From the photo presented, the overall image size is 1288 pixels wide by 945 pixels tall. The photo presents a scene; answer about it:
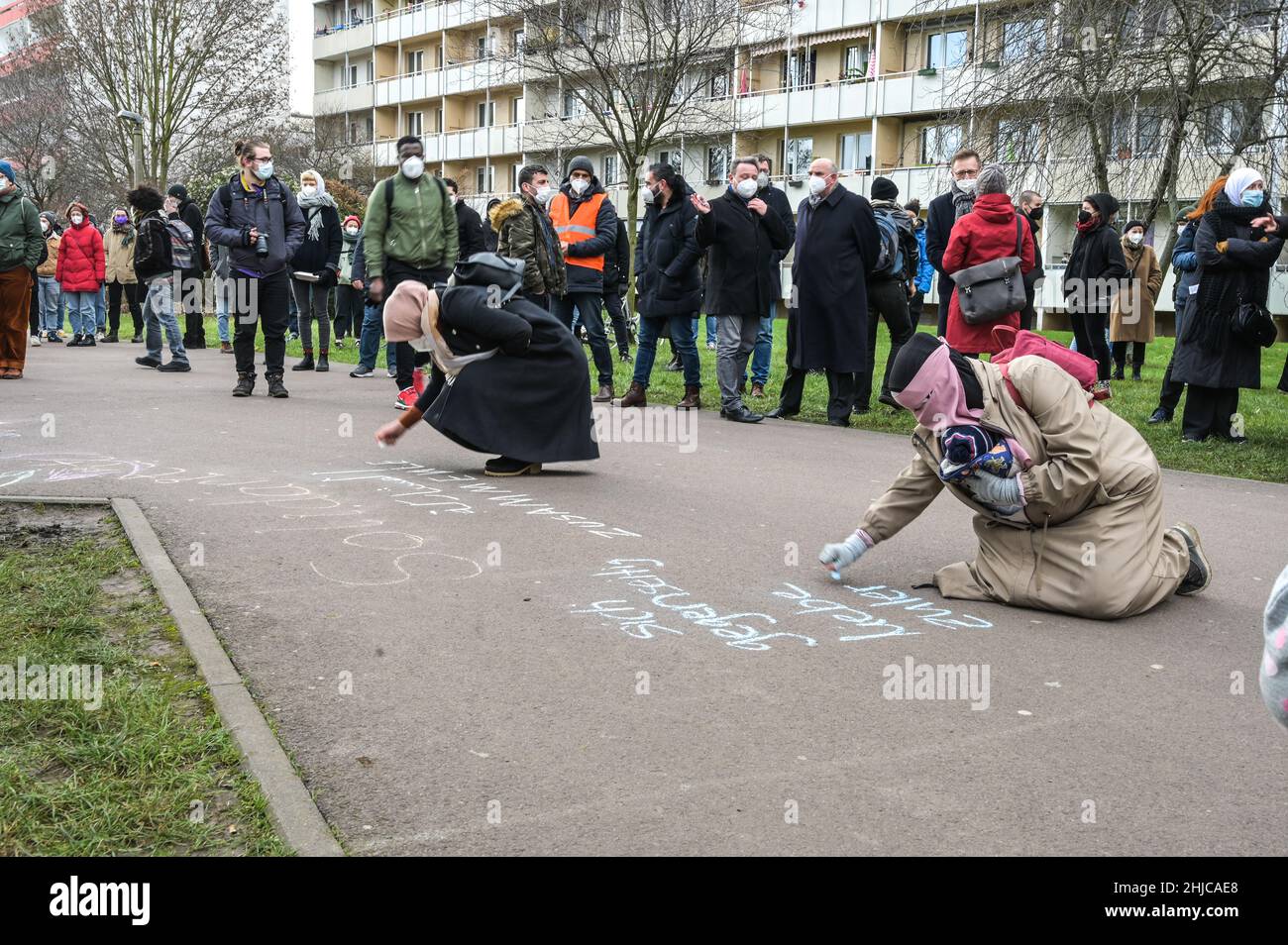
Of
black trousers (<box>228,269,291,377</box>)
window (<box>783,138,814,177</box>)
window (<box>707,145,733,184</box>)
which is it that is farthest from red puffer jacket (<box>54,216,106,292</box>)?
window (<box>783,138,814,177</box>)

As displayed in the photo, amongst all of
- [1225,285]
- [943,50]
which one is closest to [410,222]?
[1225,285]

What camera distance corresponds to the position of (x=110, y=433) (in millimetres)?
10328

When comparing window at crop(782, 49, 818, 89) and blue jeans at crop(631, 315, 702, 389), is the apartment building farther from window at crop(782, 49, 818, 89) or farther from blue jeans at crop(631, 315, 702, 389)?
blue jeans at crop(631, 315, 702, 389)

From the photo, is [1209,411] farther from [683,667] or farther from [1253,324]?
[683,667]

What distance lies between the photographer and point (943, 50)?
4153cm

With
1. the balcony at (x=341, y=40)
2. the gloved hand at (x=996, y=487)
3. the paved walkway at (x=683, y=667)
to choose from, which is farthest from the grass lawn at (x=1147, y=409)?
the balcony at (x=341, y=40)

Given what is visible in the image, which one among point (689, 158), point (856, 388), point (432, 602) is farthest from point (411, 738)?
point (689, 158)

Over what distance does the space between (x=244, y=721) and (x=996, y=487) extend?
3.09 m

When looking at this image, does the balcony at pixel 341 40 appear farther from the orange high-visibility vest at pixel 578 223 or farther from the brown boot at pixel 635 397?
the brown boot at pixel 635 397

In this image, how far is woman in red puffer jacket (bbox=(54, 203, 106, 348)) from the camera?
20062mm

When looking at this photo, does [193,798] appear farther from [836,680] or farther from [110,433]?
[110,433]

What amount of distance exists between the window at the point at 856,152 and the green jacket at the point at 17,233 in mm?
33156

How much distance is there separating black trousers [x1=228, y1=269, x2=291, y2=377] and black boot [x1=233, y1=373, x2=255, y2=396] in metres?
0.05

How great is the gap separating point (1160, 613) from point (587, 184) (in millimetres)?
8769
